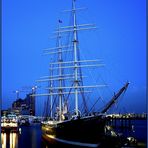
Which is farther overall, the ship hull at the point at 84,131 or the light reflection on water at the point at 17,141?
the light reflection on water at the point at 17,141

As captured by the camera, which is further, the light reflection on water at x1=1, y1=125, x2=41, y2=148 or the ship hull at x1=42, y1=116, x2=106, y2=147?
the light reflection on water at x1=1, y1=125, x2=41, y2=148

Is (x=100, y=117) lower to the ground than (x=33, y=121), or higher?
higher

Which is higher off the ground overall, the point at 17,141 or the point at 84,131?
the point at 84,131

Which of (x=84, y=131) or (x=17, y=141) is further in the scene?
(x=17, y=141)

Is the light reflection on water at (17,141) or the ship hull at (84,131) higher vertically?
the ship hull at (84,131)

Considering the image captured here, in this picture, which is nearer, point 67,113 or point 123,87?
point 123,87

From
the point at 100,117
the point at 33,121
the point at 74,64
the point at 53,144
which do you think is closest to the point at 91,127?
the point at 100,117

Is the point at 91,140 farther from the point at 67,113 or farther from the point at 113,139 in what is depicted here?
the point at 67,113

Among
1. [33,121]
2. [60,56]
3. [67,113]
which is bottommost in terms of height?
[33,121]

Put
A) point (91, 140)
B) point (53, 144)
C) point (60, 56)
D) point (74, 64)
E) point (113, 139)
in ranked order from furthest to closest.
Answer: point (60, 56), point (74, 64), point (53, 144), point (113, 139), point (91, 140)

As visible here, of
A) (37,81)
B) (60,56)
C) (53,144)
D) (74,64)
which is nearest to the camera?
(53,144)

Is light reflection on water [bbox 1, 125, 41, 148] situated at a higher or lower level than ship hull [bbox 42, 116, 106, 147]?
lower

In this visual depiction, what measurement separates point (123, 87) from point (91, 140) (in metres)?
1.51

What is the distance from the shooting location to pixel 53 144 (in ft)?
36.4
